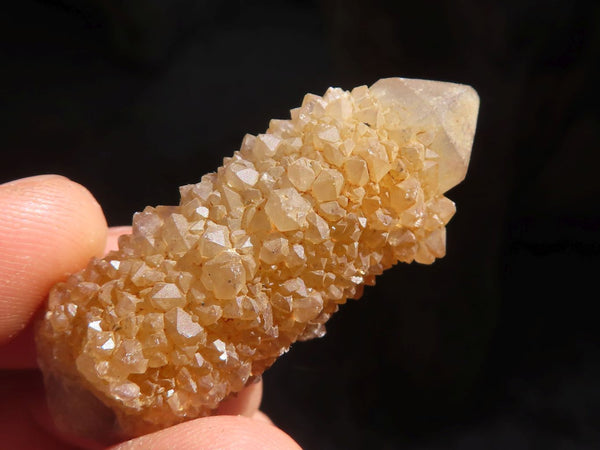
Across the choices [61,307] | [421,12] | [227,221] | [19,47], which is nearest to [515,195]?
[421,12]

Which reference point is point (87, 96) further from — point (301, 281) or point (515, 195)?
point (301, 281)

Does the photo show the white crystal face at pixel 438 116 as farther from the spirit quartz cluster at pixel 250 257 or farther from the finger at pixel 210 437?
the finger at pixel 210 437

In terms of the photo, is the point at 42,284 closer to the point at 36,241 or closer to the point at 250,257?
the point at 36,241

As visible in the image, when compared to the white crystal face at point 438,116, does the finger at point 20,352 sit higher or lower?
lower

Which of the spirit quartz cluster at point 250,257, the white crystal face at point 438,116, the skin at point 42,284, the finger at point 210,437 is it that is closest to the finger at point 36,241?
the skin at point 42,284

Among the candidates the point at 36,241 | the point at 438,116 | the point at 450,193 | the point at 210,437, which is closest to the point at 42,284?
the point at 36,241

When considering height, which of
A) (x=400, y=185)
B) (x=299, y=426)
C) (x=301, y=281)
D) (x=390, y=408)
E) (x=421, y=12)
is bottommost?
(x=299, y=426)

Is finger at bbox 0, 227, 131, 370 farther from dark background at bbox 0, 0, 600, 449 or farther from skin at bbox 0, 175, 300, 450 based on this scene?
dark background at bbox 0, 0, 600, 449
